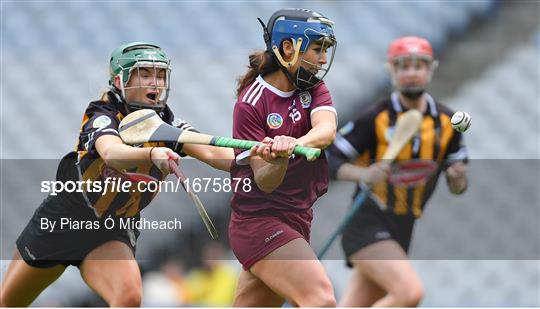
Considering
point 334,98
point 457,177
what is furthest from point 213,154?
point 334,98

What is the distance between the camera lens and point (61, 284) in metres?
6.22

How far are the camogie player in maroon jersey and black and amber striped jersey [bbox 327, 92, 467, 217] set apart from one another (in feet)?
4.22

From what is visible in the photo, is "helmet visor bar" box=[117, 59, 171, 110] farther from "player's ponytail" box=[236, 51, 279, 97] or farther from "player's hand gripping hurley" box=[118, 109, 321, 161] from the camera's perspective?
"player's ponytail" box=[236, 51, 279, 97]

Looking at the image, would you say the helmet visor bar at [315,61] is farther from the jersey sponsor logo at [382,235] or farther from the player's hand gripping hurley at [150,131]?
the jersey sponsor logo at [382,235]

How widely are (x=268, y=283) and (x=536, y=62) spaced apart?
4246mm

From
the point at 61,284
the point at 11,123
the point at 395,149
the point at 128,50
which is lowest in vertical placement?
the point at 61,284

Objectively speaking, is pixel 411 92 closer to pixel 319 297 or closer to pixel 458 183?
pixel 458 183

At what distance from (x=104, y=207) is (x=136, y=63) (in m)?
0.52

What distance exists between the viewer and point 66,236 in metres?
3.87

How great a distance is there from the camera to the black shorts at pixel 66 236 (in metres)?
3.84

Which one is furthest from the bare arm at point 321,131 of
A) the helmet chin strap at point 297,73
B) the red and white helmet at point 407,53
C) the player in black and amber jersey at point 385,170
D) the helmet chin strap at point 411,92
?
the red and white helmet at point 407,53

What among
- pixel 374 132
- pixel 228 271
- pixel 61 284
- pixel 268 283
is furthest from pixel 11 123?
pixel 268 283

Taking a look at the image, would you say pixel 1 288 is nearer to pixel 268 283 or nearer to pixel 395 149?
pixel 268 283

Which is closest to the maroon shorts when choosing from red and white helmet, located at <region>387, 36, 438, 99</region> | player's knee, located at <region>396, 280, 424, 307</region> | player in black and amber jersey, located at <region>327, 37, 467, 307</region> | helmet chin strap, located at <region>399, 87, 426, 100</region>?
player's knee, located at <region>396, 280, 424, 307</region>
